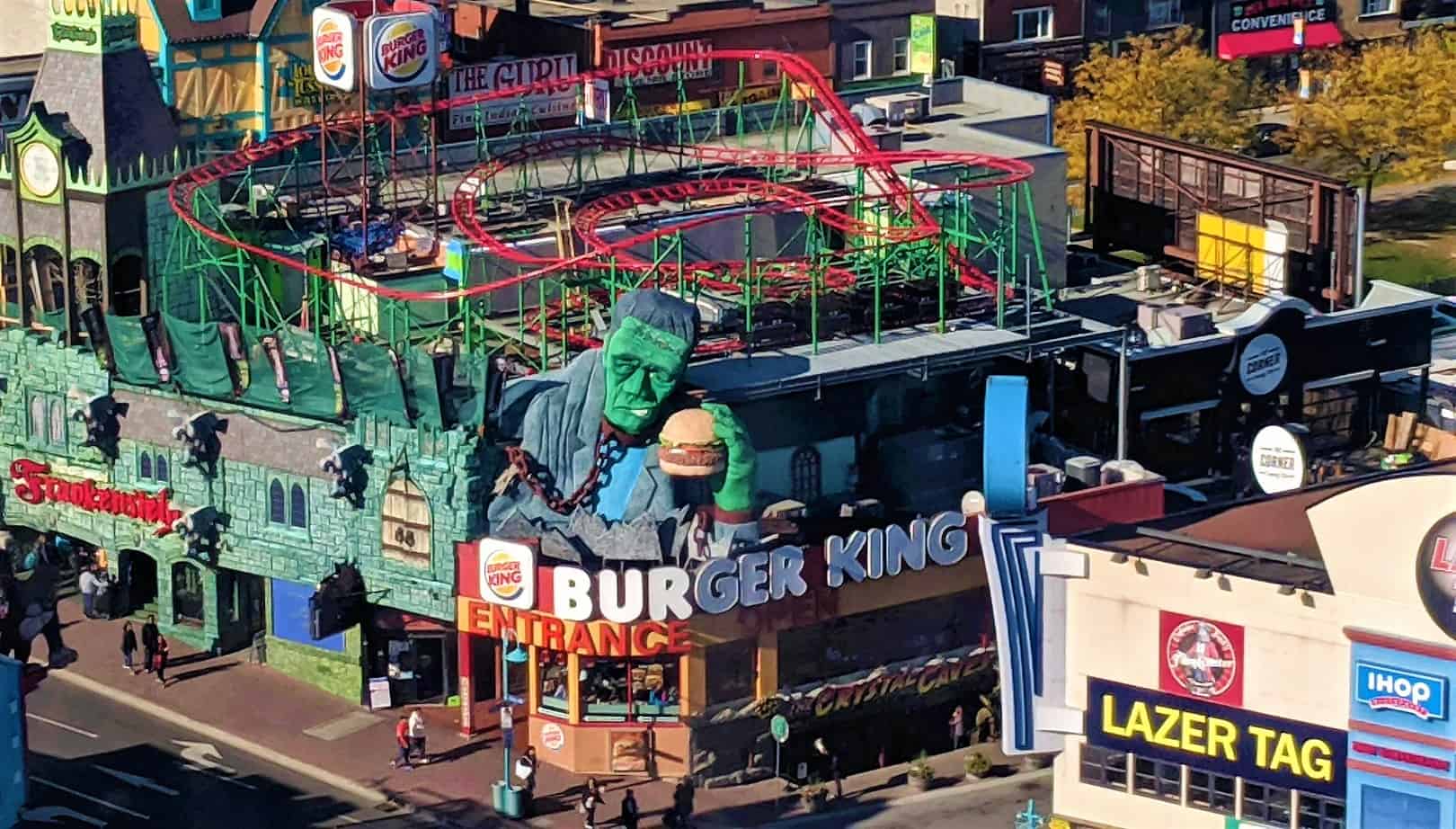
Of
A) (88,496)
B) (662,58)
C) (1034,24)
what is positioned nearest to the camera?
(88,496)

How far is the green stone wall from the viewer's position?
101m

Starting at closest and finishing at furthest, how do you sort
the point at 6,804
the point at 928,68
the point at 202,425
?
the point at 6,804, the point at 202,425, the point at 928,68

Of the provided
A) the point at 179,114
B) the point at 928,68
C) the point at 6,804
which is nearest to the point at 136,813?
the point at 6,804

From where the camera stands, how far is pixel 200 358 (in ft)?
343

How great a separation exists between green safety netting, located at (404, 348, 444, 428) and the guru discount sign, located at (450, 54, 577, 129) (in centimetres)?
3180

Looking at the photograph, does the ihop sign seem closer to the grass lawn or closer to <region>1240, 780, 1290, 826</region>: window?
<region>1240, 780, 1290, 826</region>: window

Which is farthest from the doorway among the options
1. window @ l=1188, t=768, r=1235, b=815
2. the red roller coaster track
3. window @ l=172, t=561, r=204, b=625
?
window @ l=1188, t=768, r=1235, b=815

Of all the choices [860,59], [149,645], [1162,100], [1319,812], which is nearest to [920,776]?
[1319,812]

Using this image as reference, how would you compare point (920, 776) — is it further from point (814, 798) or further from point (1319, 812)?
point (1319, 812)

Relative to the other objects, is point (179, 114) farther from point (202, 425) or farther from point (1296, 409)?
point (1296, 409)

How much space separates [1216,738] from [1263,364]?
27567 millimetres

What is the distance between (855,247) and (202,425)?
68.6ft

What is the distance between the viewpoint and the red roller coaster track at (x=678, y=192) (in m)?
105

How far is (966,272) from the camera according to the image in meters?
109
